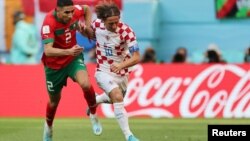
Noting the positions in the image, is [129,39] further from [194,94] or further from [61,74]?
[194,94]

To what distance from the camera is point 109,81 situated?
1547 centimetres

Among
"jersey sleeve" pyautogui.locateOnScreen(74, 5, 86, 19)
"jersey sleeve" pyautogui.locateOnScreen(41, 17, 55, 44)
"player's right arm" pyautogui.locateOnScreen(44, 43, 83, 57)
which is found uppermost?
"jersey sleeve" pyautogui.locateOnScreen(74, 5, 86, 19)

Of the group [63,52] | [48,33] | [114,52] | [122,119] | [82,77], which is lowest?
[122,119]

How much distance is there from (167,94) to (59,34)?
299 inches

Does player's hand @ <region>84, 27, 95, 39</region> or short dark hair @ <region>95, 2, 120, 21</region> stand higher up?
→ short dark hair @ <region>95, 2, 120, 21</region>

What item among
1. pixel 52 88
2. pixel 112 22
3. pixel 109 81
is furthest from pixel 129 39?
pixel 52 88

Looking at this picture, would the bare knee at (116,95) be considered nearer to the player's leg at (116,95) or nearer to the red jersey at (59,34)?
the player's leg at (116,95)

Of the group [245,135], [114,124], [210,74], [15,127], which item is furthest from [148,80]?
[245,135]

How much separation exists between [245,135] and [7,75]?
1119 centimetres

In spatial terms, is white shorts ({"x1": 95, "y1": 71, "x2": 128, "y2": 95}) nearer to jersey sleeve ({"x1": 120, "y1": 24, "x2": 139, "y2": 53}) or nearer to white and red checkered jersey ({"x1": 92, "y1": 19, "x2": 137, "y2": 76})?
white and red checkered jersey ({"x1": 92, "y1": 19, "x2": 137, "y2": 76})

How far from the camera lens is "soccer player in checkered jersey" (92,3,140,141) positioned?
15008 millimetres

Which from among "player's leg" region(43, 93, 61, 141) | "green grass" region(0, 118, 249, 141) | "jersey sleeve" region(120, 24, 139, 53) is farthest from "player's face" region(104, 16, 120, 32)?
"green grass" region(0, 118, 249, 141)

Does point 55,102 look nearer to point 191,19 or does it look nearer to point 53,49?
point 53,49

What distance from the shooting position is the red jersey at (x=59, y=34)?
15172mm
